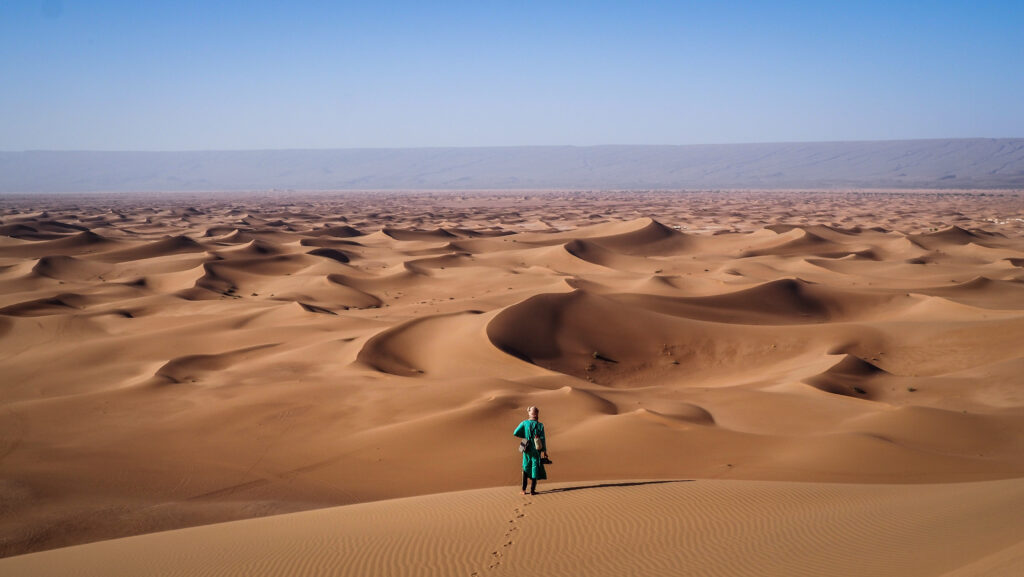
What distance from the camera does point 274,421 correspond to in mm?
14648

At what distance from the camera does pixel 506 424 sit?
1401cm

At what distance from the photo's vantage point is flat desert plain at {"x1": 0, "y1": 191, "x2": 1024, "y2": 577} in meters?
7.63

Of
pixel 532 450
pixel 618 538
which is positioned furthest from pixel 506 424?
pixel 618 538

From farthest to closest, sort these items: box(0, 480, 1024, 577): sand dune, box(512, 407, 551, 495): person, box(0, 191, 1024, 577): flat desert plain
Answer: box(512, 407, 551, 495): person, box(0, 191, 1024, 577): flat desert plain, box(0, 480, 1024, 577): sand dune

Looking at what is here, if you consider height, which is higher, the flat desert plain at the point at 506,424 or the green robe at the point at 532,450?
the green robe at the point at 532,450

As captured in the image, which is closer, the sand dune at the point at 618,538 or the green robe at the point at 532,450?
the sand dune at the point at 618,538

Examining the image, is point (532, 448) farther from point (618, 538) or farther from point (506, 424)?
point (506, 424)

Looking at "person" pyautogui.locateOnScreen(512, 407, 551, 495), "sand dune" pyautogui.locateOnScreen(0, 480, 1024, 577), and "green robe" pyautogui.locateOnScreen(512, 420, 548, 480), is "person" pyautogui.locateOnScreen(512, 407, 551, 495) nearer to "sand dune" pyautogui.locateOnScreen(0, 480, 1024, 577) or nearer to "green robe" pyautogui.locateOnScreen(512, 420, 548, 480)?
"green robe" pyautogui.locateOnScreen(512, 420, 548, 480)

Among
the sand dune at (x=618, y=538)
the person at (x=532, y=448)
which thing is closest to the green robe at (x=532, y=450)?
the person at (x=532, y=448)

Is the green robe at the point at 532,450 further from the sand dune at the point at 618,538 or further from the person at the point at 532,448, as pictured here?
the sand dune at the point at 618,538

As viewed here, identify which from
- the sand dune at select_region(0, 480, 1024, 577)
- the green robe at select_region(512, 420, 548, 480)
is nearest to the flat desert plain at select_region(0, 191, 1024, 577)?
the sand dune at select_region(0, 480, 1024, 577)

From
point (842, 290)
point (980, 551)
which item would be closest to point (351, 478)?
point (980, 551)

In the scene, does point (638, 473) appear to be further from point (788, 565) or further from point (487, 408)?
point (788, 565)

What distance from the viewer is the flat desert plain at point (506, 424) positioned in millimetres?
7633
